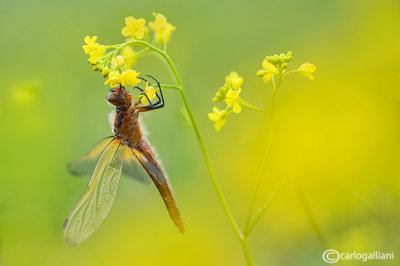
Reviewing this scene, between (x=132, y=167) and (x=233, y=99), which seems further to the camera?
(x=132, y=167)

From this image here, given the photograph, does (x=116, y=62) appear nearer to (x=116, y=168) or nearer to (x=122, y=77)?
(x=122, y=77)

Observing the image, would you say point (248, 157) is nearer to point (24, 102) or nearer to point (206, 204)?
point (206, 204)

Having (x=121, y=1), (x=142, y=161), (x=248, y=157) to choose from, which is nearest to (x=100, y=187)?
(x=142, y=161)

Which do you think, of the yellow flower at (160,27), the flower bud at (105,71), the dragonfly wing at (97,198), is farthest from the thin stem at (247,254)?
the yellow flower at (160,27)

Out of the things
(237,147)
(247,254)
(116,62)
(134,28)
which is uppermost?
(134,28)

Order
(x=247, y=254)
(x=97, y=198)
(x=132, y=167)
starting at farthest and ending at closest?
(x=132, y=167)
(x=97, y=198)
(x=247, y=254)

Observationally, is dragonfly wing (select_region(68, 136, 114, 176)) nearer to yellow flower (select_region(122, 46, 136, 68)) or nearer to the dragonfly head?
the dragonfly head

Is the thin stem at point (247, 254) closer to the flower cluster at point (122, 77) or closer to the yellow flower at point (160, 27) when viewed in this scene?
the flower cluster at point (122, 77)

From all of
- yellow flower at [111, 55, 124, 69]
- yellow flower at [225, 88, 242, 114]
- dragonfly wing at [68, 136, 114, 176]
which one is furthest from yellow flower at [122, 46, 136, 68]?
dragonfly wing at [68, 136, 114, 176]

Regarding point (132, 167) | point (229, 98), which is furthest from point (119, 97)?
point (229, 98)
